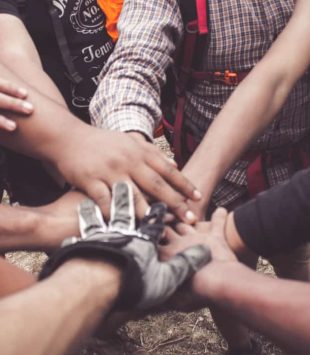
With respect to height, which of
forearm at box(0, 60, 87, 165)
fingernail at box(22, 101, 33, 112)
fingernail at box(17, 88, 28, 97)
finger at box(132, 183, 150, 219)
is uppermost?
fingernail at box(17, 88, 28, 97)

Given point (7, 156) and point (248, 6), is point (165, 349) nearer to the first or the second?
point (7, 156)

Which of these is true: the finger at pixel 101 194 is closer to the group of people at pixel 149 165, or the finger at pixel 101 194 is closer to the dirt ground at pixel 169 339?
the group of people at pixel 149 165

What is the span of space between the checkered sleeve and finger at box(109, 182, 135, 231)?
236mm

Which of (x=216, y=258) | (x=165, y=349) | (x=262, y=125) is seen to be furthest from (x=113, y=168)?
(x=165, y=349)

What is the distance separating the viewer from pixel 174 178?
1.43 m

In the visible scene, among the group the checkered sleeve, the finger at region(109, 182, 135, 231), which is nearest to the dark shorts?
the checkered sleeve

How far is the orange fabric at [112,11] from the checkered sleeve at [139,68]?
0.17 m

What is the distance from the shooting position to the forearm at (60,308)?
0.93m

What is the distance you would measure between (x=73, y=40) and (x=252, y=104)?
2.26ft

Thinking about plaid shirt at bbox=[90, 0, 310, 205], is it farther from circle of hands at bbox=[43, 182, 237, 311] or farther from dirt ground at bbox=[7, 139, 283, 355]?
dirt ground at bbox=[7, 139, 283, 355]

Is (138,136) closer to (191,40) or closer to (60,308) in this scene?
(191,40)

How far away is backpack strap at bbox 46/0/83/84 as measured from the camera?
181 cm

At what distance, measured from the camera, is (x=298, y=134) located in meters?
1.81

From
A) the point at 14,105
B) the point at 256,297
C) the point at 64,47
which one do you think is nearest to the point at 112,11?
the point at 64,47
